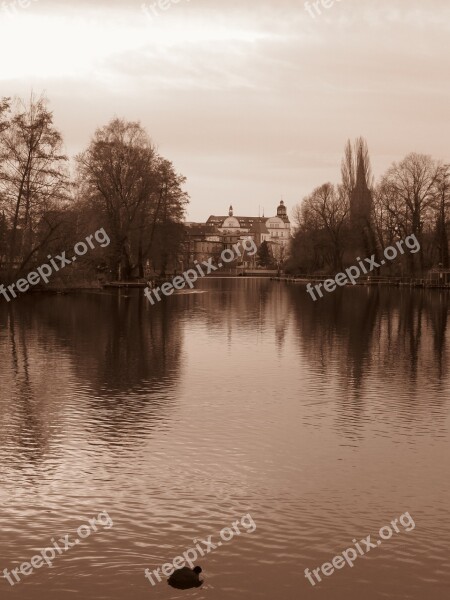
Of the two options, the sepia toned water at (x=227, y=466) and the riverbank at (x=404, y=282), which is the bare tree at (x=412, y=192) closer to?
the riverbank at (x=404, y=282)

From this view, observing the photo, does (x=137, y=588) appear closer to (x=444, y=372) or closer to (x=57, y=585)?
(x=57, y=585)

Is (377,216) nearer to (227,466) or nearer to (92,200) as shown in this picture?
(92,200)

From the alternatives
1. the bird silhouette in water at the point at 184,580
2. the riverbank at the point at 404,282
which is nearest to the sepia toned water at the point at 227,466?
the bird silhouette in water at the point at 184,580

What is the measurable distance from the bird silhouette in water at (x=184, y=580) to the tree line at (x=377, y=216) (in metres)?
87.3

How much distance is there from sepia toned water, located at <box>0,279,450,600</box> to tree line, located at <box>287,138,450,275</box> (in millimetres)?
71457

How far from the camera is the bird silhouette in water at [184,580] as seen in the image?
28.3 ft

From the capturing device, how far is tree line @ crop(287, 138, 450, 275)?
95.1 m

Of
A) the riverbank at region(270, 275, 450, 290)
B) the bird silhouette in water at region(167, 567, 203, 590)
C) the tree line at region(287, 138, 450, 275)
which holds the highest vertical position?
the tree line at region(287, 138, 450, 275)

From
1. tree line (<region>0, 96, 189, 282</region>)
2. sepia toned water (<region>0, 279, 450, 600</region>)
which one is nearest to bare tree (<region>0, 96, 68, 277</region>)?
tree line (<region>0, 96, 189, 282</region>)

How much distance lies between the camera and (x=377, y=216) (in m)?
102

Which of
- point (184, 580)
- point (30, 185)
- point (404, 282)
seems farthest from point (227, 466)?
point (404, 282)

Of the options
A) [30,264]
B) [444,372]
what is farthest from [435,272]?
[444,372]

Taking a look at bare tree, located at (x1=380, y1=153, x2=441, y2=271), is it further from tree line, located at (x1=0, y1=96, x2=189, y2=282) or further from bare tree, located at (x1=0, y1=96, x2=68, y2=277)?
bare tree, located at (x1=0, y1=96, x2=68, y2=277)

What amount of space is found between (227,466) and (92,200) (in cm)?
6434
